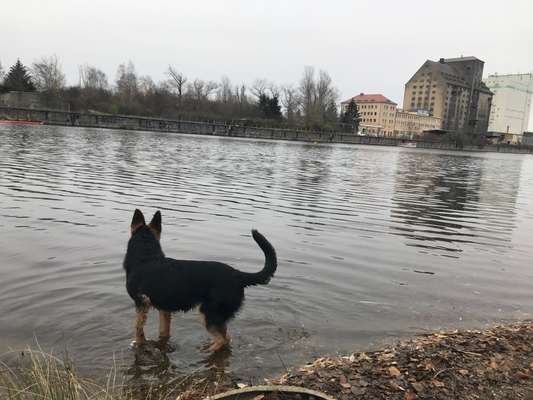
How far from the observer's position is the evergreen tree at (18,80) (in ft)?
297

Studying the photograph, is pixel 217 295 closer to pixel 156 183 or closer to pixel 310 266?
pixel 310 266

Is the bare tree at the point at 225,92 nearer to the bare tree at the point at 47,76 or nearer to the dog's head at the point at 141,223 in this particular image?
the bare tree at the point at 47,76

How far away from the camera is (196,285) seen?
4.75m

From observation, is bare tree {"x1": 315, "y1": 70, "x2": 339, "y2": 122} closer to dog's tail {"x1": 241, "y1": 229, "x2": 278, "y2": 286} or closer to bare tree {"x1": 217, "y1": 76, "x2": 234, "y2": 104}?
bare tree {"x1": 217, "y1": 76, "x2": 234, "y2": 104}

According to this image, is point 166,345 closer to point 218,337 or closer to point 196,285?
point 218,337

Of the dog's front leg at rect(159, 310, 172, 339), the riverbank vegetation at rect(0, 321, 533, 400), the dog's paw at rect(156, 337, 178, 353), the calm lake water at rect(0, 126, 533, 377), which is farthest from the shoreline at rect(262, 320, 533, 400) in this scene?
the dog's front leg at rect(159, 310, 172, 339)

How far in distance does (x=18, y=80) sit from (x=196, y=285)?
4012 inches

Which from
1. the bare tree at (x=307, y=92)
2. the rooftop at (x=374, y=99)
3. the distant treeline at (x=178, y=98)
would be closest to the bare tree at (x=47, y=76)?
the distant treeline at (x=178, y=98)

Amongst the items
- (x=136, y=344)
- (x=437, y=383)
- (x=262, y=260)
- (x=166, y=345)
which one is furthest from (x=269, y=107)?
(x=437, y=383)

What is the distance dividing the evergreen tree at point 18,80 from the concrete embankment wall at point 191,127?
19.7 meters

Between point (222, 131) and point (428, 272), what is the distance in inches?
3534

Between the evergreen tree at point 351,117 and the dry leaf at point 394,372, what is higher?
the evergreen tree at point 351,117

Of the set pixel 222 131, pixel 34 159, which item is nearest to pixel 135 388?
pixel 34 159

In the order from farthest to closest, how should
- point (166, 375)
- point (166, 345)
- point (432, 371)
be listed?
point (166, 345)
point (166, 375)
point (432, 371)
